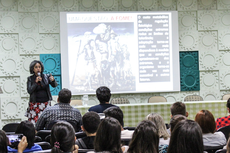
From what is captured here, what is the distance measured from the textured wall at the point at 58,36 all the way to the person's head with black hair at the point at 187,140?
16.6 feet

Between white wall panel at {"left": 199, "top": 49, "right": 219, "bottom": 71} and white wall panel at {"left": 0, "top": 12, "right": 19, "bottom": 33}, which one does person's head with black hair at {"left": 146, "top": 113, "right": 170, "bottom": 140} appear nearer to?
white wall panel at {"left": 199, "top": 49, "right": 219, "bottom": 71}

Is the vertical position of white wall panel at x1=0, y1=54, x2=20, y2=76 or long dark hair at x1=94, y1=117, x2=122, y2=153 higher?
white wall panel at x1=0, y1=54, x2=20, y2=76

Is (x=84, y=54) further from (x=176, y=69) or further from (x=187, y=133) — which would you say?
(x=187, y=133)

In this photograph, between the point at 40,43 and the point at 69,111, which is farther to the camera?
the point at 40,43

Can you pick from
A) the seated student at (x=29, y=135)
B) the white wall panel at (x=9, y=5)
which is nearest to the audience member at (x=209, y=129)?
the seated student at (x=29, y=135)

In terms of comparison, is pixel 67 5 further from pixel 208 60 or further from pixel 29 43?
pixel 208 60

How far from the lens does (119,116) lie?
8.46ft

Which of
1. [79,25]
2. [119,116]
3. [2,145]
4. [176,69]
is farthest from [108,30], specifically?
[2,145]

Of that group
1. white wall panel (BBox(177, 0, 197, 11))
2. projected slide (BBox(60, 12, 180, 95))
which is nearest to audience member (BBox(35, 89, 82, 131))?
projected slide (BBox(60, 12, 180, 95))

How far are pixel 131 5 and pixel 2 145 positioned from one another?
547 cm

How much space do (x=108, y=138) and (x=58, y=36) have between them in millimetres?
5160

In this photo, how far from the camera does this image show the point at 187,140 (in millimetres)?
1414

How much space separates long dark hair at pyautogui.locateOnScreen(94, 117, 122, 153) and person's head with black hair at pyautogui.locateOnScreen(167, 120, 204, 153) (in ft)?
1.01

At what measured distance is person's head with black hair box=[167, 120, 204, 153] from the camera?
1.41 meters
